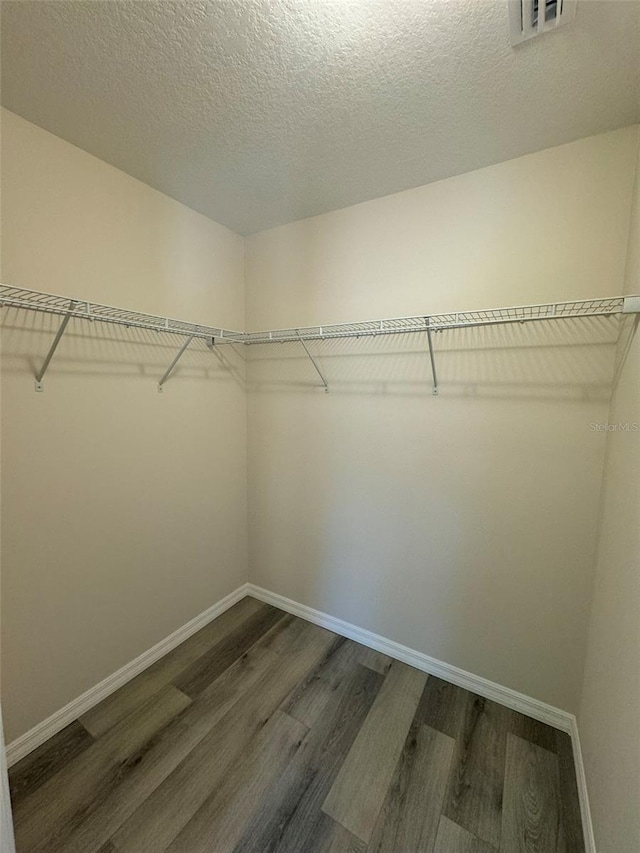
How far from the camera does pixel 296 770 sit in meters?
1.37

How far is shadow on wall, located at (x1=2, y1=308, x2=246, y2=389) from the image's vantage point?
133cm

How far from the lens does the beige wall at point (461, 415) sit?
1.40 metres

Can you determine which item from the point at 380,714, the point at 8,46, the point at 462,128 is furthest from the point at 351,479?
the point at 8,46

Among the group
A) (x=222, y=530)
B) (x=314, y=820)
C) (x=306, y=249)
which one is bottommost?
(x=314, y=820)

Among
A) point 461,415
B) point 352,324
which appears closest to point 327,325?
point 352,324

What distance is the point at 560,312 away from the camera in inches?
52.5

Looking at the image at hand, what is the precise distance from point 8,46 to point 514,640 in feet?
9.63

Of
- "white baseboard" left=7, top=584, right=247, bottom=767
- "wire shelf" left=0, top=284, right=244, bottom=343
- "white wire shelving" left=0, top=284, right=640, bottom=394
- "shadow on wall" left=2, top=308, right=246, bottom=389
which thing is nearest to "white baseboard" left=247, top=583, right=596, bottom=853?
"white baseboard" left=7, top=584, right=247, bottom=767

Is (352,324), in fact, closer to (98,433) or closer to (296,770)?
(98,433)

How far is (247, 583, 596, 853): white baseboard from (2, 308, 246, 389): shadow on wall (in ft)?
5.50

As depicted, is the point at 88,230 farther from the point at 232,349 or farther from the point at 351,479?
the point at 351,479

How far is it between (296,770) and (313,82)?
259cm

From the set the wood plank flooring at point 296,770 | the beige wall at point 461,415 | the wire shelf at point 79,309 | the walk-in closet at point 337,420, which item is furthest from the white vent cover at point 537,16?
the wood plank flooring at point 296,770

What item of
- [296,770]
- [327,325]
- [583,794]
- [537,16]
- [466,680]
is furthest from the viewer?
[327,325]
